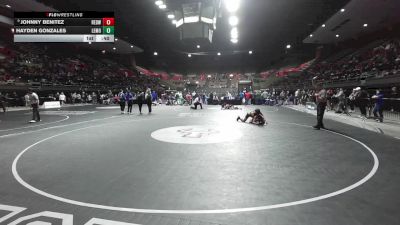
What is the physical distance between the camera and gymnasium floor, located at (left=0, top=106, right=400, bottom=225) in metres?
3.49

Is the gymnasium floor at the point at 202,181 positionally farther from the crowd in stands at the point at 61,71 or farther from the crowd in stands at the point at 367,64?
the crowd in stands at the point at 61,71

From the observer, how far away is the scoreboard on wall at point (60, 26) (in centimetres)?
1360

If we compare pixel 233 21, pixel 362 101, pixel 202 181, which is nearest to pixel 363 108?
pixel 362 101

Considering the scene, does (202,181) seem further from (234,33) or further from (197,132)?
(234,33)

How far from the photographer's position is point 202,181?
15.7 feet

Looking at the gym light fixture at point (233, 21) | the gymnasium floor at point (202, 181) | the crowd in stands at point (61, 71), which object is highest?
the gym light fixture at point (233, 21)

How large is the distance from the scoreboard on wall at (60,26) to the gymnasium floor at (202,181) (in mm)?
7138

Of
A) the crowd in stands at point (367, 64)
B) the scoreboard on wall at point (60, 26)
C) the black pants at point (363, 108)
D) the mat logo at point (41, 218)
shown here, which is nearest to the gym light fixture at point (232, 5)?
the scoreboard on wall at point (60, 26)

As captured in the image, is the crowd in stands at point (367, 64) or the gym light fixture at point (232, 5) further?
the crowd in stands at point (367, 64)

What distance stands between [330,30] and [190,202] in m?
32.4

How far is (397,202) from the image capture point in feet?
12.6

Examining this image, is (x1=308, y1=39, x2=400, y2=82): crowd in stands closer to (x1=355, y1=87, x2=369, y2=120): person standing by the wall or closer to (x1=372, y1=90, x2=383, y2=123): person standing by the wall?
(x1=355, y1=87, x2=369, y2=120): person standing by the wall

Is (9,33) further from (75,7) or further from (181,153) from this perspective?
(181,153)

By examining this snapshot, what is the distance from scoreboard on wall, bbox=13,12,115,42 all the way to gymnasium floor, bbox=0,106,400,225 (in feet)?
23.4
